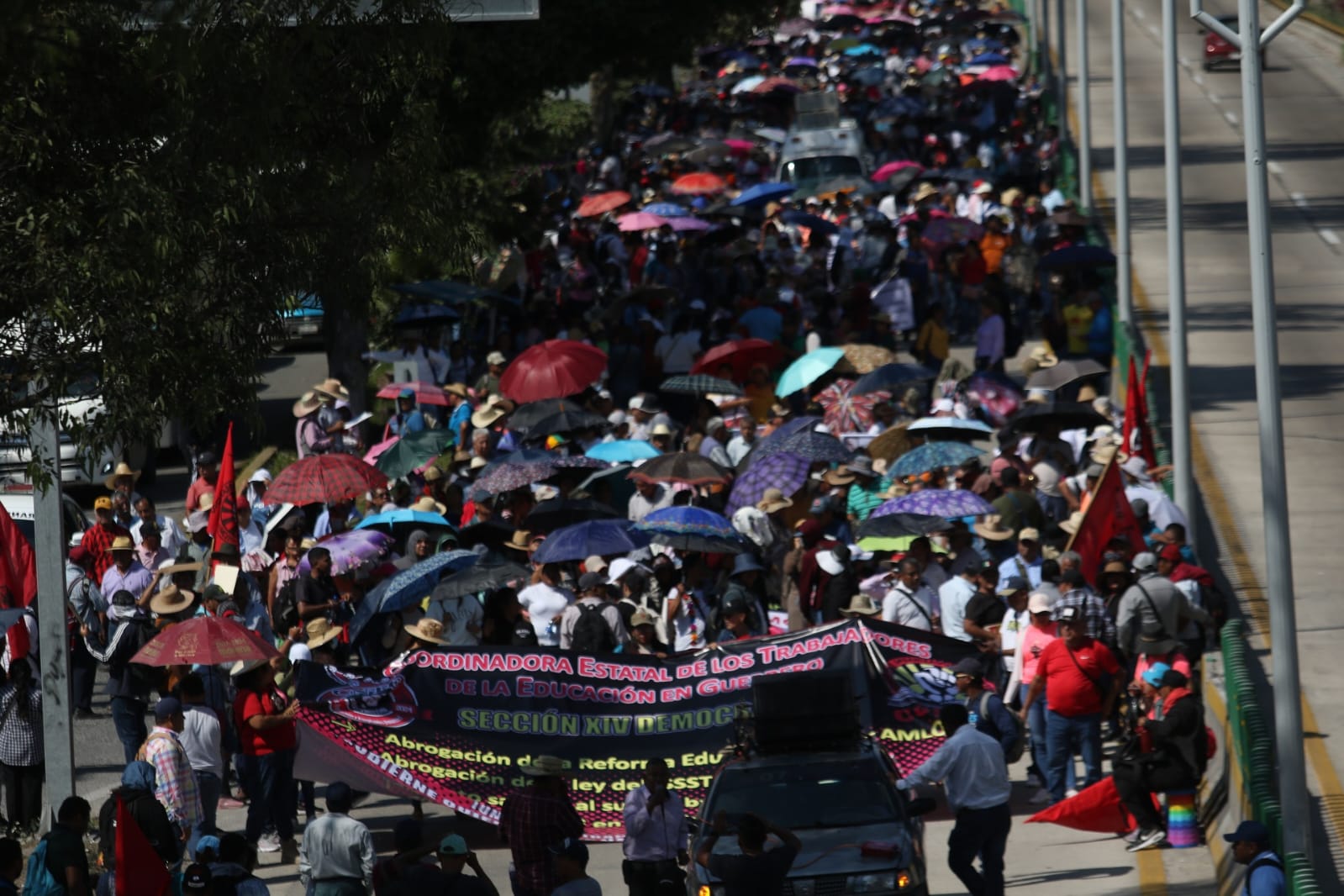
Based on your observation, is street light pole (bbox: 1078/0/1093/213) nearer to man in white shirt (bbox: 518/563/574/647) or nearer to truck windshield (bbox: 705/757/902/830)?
man in white shirt (bbox: 518/563/574/647)

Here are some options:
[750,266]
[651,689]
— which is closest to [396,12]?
[651,689]

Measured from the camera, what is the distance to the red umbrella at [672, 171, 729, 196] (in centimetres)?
4459

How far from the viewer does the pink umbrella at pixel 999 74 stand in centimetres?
6140

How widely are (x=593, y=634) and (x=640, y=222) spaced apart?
68.5ft

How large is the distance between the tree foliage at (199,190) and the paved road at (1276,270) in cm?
793

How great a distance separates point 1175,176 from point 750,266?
963 centimetres

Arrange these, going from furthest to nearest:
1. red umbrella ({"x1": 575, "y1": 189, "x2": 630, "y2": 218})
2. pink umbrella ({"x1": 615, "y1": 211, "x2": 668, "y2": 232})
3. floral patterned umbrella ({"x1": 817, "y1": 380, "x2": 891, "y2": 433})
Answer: red umbrella ({"x1": 575, "y1": 189, "x2": 630, "y2": 218}), pink umbrella ({"x1": 615, "y1": 211, "x2": 668, "y2": 232}), floral patterned umbrella ({"x1": 817, "y1": 380, "x2": 891, "y2": 433})

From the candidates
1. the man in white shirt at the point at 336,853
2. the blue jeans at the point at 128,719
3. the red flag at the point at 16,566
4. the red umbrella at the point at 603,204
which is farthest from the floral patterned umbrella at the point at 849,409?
the red umbrella at the point at 603,204

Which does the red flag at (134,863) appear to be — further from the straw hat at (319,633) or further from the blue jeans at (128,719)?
the blue jeans at (128,719)

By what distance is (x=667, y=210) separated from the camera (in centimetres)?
3862

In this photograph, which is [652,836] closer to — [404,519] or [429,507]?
[404,519]

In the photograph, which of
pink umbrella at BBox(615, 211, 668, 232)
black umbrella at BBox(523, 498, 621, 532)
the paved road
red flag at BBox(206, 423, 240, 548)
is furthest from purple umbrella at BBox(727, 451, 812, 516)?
pink umbrella at BBox(615, 211, 668, 232)

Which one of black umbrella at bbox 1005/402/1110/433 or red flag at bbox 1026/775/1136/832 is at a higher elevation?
black umbrella at bbox 1005/402/1110/433

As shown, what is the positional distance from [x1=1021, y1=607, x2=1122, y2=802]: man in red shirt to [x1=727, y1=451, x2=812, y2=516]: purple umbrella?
4.70m
